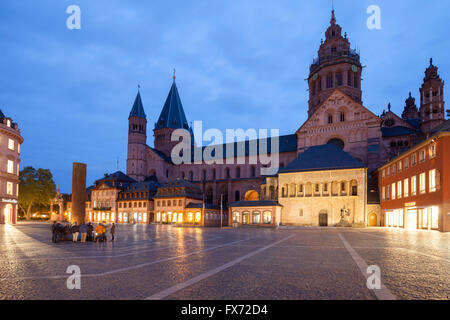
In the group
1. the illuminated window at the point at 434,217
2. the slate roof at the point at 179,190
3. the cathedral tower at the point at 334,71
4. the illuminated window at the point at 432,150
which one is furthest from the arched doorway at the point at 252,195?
the illuminated window at the point at 432,150

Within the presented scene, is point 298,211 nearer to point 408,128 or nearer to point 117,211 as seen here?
point 408,128

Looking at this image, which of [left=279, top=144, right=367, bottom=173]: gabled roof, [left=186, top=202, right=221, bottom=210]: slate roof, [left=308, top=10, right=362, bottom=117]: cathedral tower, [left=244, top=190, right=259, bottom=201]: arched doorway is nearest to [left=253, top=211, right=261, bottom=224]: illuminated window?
[left=279, top=144, right=367, bottom=173]: gabled roof

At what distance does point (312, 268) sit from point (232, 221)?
162ft

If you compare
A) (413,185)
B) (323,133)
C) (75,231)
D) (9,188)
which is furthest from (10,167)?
(413,185)

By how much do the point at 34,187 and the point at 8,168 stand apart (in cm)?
3174

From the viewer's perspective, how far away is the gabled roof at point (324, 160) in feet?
172

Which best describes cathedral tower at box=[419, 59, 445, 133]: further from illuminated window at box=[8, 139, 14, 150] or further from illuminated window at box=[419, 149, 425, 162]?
illuminated window at box=[8, 139, 14, 150]

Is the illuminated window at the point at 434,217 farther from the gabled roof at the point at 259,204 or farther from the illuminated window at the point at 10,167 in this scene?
the illuminated window at the point at 10,167

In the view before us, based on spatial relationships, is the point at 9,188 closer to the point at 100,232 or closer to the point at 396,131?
the point at 100,232

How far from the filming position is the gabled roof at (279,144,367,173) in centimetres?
5244

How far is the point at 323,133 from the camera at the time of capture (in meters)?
61.1
